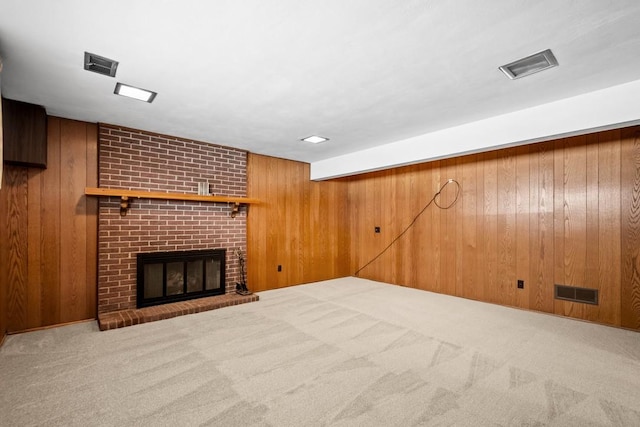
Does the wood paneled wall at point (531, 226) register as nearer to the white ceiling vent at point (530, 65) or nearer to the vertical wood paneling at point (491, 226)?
the vertical wood paneling at point (491, 226)

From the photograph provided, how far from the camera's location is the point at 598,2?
162 cm

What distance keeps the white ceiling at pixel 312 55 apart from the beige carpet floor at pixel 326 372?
2326 mm

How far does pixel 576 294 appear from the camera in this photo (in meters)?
3.62

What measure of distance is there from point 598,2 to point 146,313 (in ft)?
15.3

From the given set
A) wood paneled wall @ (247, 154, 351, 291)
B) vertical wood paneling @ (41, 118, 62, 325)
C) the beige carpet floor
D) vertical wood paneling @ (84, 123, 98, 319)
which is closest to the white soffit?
wood paneled wall @ (247, 154, 351, 291)

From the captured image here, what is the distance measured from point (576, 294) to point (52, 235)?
610 centimetres

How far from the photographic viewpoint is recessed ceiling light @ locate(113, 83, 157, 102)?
8.79ft

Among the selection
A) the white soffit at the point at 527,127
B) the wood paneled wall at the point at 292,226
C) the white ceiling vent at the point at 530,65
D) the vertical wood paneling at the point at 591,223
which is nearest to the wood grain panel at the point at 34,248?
the wood paneled wall at the point at 292,226

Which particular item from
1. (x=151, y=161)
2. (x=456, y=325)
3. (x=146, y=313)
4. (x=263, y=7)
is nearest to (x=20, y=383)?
(x=146, y=313)

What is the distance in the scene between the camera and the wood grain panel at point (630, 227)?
3.27 metres

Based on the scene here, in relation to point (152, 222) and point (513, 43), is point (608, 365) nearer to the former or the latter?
point (513, 43)

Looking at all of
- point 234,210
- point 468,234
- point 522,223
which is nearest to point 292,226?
point 234,210

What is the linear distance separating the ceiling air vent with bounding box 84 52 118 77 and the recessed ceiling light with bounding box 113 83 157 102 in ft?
0.75

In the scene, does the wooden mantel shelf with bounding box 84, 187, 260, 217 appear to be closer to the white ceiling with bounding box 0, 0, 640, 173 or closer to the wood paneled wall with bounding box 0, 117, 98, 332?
the wood paneled wall with bounding box 0, 117, 98, 332
